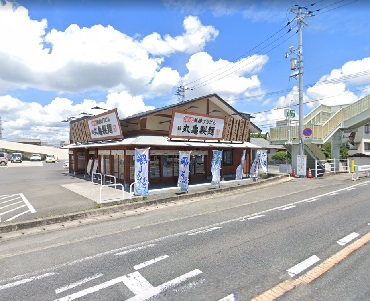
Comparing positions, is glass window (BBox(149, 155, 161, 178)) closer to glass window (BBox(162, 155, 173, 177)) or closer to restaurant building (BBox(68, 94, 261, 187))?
restaurant building (BBox(68, 94, 261, 187))

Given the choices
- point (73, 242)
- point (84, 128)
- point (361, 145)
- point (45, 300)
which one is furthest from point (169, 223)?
point (361, 145)

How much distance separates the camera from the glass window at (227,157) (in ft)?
67.9

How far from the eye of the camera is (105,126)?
16.4 m

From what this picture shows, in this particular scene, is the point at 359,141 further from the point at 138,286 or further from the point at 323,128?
the point at 138,286

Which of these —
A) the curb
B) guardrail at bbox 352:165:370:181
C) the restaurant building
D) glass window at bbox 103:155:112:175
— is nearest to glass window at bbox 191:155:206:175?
the restaurant building

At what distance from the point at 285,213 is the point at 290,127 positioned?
14.4m

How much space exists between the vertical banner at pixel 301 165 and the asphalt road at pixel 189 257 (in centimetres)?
1123

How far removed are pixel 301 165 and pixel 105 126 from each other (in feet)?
50.0

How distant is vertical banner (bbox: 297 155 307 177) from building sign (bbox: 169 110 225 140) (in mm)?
7064

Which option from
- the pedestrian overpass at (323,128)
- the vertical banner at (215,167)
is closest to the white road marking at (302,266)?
the vertical banner at (215,167)

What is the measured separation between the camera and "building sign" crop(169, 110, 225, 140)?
15125 mm

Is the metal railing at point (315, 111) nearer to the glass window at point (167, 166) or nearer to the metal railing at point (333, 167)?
the metal railing at point (333, 167)

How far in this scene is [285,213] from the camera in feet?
29.9

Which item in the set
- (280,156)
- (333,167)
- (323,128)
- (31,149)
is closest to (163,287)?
(323,128)
